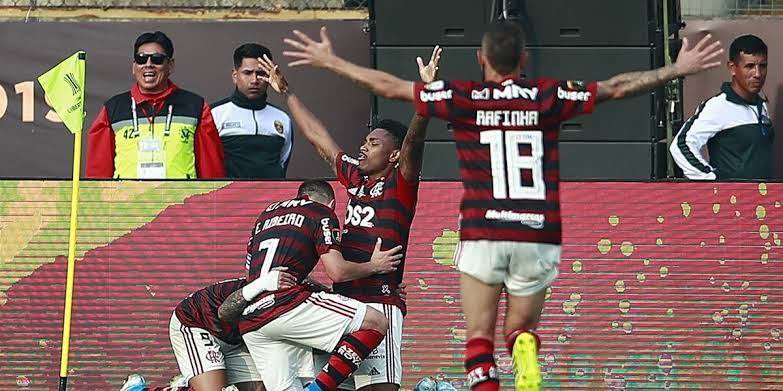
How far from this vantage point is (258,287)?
9.97 metres

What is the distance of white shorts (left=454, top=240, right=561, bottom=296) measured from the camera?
834cm

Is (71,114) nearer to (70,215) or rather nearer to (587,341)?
(70,215)

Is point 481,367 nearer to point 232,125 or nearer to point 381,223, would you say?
point 381,223

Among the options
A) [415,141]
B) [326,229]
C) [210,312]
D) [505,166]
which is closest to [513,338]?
[505,166]

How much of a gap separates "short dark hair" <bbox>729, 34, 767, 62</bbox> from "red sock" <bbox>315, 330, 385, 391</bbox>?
425cm

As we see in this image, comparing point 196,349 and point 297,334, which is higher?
point 297,334

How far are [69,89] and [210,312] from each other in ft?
6.38

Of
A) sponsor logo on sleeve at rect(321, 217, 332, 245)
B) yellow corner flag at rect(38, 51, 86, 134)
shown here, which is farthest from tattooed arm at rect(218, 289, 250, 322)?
yellow corner flag at rect(38, 51, 86, 134)

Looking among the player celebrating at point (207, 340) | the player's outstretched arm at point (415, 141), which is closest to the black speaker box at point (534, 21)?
the player's outstretched arm at point (415, 141)

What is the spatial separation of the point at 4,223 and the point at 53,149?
1.85m

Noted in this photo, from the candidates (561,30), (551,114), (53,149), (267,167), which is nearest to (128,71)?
(53,149)

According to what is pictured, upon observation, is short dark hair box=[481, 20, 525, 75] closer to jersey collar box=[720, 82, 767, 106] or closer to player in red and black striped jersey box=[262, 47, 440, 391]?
player in red and black striped jersey box=[262, 47, 440, 391]

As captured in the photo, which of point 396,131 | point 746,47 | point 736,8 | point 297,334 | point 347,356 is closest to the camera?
point 347,356

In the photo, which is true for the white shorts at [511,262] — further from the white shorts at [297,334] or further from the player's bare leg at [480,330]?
the white shorts at [297,334]
